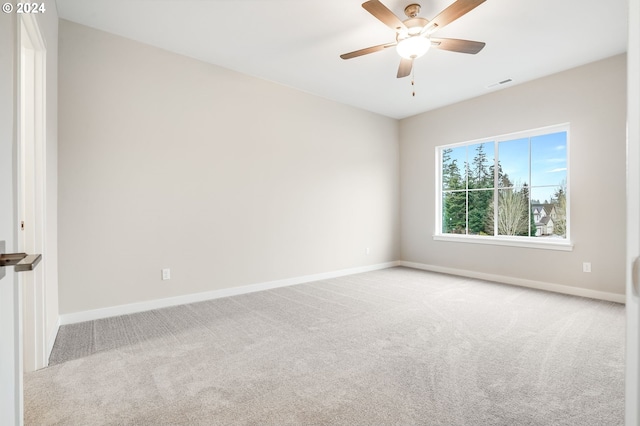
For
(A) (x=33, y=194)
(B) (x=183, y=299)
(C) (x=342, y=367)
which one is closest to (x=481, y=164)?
(C) (x=342, y=367)

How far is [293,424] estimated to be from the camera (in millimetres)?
1595

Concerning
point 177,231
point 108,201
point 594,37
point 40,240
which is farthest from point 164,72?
point 594,37

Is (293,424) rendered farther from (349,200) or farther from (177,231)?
(349,200)

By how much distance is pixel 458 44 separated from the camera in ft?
8.91

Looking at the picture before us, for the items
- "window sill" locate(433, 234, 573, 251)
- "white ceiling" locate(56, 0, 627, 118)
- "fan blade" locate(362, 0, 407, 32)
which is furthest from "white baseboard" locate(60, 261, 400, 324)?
"fan blade" locate(362, 0, 407, 32)

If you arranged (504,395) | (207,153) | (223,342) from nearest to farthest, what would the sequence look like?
(504,395) < (223,342) < (207,153)

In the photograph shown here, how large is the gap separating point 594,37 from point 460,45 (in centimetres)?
171

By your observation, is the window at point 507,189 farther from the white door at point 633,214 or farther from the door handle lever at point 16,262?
the door handle lever at point 16,262

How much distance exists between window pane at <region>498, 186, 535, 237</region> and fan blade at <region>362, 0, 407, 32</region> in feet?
10.7

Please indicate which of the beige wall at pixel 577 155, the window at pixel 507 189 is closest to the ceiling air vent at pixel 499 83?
the beige wall at pixel 577 155

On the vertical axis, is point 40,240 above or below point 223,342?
above

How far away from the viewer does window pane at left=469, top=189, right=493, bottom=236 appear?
4977mm

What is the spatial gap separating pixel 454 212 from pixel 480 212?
456mm

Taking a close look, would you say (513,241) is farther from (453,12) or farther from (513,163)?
(453,12)
